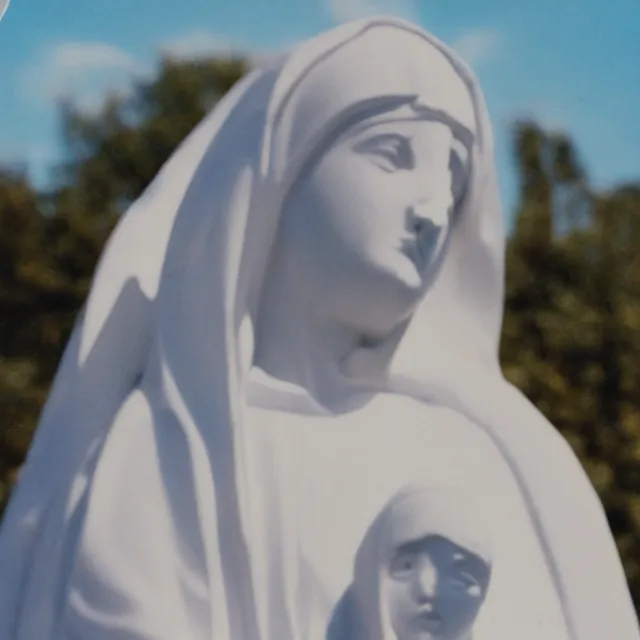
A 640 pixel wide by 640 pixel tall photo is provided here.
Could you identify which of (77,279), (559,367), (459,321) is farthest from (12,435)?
(459,321)

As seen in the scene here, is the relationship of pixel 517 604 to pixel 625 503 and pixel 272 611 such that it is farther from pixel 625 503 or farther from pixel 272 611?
pixel 625 503

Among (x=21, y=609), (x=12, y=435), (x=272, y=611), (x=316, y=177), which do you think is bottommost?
(x=12, y=435)

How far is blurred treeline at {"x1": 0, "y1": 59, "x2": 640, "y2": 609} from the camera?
26.7ft

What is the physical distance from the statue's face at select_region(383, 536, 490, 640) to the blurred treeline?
5144mm

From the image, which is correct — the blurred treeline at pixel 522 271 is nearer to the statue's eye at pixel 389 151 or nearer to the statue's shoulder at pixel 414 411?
the statue's shoulder at pixel 414 411

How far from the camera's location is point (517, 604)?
310cm

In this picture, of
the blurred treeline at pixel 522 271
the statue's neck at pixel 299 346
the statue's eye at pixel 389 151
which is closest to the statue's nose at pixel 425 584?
the statue's neck at pixel 299 346

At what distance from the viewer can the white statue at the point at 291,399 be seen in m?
2.81

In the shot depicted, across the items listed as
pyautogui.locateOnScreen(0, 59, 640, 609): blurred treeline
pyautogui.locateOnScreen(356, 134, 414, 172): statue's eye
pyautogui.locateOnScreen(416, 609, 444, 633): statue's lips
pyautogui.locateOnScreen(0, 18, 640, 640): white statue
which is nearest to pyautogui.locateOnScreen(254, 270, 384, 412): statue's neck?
pyautogui.locateOnScreen(0, 18, 640, 640): white statue

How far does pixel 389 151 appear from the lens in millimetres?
3092

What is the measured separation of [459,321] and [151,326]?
756 millimetres

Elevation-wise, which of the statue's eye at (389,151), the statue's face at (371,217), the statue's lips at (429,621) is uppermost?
the statue's eye at (389,151)

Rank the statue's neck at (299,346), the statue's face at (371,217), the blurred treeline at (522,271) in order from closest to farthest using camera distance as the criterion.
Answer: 1. the statue's face at (371,217)
2. the statue's neck at (299,346)
3. the blurred treeline at (522,271)

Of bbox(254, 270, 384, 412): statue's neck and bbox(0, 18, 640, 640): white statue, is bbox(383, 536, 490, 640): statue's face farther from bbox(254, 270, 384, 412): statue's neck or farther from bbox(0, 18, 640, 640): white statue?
bbox(254, 270, 384, 412): statue's neck
